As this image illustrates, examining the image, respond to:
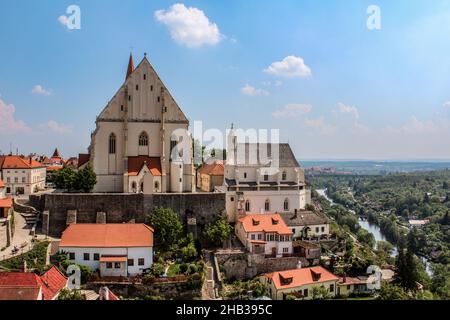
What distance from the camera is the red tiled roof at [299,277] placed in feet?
82.4

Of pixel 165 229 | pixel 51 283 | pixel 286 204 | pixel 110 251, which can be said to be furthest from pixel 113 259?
pixel 286 204

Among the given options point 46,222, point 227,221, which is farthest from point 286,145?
point 46,222

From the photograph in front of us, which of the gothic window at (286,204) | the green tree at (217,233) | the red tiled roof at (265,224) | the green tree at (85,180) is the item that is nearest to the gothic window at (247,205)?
the gothic window at (286,204)

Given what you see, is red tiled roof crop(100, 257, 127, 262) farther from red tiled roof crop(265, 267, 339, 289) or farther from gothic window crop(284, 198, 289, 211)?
gothic window crop(284, 198, 289, 211)

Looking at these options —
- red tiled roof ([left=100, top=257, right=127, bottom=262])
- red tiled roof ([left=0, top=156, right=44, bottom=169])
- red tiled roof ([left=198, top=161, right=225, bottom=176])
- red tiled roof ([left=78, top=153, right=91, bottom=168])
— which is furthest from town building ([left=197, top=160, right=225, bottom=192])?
red tiled roof ([left=0, top=156, right=44, bottom=169])

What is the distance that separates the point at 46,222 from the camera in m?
27.3

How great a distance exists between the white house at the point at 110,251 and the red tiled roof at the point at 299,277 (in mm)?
7733

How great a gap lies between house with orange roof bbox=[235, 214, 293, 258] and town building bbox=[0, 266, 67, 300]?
11988 mm

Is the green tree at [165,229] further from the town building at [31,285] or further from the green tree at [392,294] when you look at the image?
the green tree at [392,294]

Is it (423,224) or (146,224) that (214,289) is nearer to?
(146,224)

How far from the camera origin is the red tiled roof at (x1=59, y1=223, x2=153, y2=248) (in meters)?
24.2

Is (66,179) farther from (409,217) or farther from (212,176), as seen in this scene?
(409,217)

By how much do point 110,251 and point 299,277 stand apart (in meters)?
11.6
